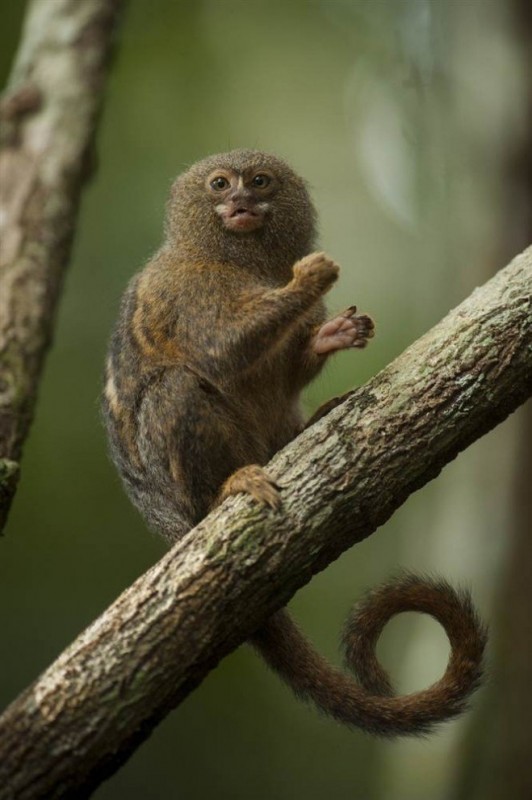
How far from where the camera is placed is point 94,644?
9.17ft

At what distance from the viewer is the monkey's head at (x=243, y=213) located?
3828 mm

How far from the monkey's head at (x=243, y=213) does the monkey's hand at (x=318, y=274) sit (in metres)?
0.37

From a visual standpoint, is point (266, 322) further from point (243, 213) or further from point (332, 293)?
point (332, 293)

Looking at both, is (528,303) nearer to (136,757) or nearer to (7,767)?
(7,767)

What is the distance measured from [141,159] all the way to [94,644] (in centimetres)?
522

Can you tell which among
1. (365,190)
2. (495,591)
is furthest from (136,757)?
(365,190)

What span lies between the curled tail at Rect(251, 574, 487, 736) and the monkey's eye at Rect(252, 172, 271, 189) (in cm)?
172

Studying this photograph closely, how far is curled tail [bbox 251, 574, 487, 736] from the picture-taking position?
3.21m

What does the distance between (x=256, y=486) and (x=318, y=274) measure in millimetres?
957

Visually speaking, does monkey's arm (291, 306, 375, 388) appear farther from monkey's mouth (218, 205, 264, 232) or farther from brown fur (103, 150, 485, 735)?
monkey's mouth (218, 205, 264, 232)

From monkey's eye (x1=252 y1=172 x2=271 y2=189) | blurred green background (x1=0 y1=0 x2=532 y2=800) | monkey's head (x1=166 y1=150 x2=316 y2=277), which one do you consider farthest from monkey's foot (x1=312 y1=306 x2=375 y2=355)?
blurred green background (x1=0 y1=0 x2=532 y2=800)

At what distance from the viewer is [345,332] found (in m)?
3.61

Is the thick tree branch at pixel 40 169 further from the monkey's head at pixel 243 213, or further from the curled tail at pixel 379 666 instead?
the curled tail at pixel 379 666

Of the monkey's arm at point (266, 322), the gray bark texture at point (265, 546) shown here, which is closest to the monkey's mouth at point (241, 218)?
the monkey's arm at point (266, 322)
